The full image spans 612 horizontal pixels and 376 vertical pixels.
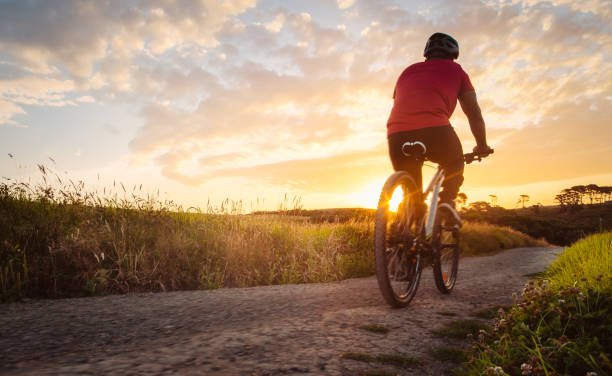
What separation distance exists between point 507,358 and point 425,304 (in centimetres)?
160

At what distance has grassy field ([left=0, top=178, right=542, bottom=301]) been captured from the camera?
171 inches

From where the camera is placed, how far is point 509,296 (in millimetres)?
3637

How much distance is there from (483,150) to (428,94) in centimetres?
102

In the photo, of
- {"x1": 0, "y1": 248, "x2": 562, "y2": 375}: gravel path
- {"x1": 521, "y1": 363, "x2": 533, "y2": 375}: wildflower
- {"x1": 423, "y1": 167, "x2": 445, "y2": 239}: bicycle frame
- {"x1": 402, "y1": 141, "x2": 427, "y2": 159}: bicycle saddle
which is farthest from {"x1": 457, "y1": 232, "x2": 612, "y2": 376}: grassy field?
{"x1": 402, "y1": 141, "x2": 427, "y2": 159}: bicycle saddle

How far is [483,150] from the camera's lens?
3895 mm

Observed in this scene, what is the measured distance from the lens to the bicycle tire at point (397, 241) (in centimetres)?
303

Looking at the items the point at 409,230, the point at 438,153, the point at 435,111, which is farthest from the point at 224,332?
the point at 435,111

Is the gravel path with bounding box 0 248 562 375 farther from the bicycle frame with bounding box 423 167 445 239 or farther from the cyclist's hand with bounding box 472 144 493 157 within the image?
the cyclist's hand with bounding box 472 144 493 157

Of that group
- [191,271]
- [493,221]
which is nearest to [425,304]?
[191,271]

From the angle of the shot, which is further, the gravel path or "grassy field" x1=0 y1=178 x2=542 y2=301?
"grassy field" x1=0 y1=178 x2=542 y2=301

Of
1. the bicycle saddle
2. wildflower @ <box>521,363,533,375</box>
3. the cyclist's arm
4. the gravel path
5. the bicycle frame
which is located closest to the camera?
wildflower @ <box>521,363,533,375</box>

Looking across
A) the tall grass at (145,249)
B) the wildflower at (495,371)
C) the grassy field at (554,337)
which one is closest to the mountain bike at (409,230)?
the grassy field at (554,337)

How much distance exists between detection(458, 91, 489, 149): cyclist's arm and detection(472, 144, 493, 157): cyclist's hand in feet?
0.23

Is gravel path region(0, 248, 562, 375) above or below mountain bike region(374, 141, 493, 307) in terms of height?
below
